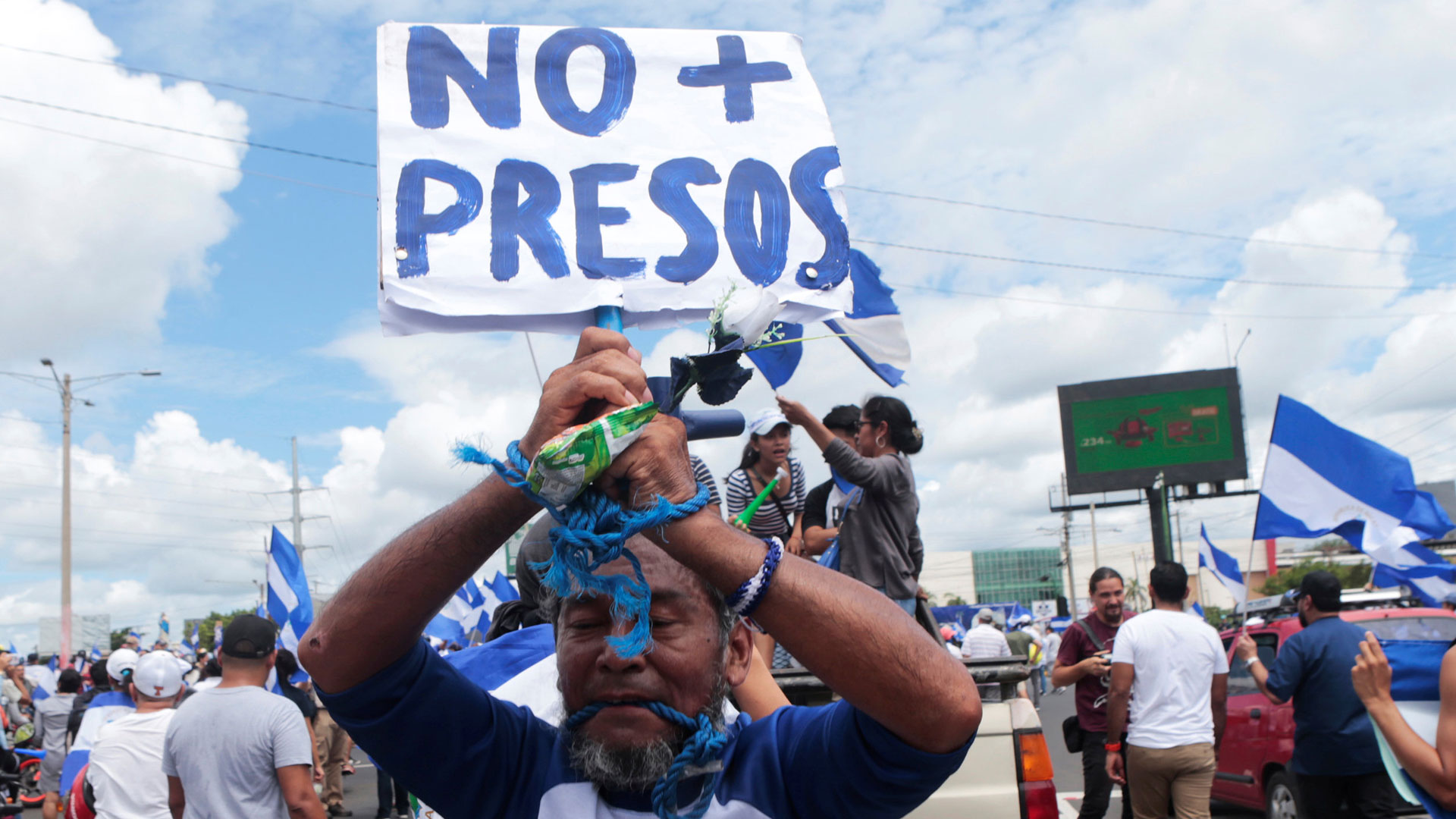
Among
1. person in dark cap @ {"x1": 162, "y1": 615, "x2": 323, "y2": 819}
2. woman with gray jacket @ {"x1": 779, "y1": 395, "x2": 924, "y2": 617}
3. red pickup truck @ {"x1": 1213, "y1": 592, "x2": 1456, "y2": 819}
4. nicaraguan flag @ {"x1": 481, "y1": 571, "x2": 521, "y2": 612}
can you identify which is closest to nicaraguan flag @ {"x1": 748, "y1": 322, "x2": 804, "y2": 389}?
woman with gray jacket @ {"x1": 779, "y1": 395, "x2": 924, "y2": 617}

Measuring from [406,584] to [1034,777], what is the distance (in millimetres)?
2873

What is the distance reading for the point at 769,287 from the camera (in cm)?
242

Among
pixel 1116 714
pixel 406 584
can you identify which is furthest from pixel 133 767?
pixel 1116 714

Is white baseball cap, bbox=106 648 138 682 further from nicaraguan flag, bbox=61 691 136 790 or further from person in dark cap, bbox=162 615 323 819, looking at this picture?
person in dark cap, bbox=162 615 323 819

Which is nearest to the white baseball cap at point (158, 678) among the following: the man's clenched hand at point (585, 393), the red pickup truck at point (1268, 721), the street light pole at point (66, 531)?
the man's clenched hand at point (585, 393)

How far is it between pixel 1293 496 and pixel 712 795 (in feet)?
18.1

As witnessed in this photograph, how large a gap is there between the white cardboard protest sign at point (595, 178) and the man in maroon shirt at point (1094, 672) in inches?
201

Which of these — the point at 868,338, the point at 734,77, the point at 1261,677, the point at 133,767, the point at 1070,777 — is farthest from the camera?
the point at 1070,777

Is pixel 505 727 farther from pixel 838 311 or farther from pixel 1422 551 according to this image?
pixel 1422 551

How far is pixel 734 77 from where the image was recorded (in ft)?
8.62

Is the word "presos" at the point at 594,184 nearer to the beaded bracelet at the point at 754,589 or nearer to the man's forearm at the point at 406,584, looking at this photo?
the man's forearm at the point at 406,584

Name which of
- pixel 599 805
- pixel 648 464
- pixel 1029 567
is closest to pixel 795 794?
pixel 599 805

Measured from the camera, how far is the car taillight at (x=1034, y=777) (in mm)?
3795

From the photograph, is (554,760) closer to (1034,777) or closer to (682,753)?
(682,753)
